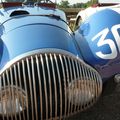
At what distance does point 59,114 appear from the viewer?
10.3 feet

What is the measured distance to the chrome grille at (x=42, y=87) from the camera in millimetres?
3008

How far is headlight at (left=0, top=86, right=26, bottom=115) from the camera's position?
300cm

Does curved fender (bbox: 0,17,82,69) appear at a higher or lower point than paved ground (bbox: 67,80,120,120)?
higher

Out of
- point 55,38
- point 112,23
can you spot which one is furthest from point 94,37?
point 55,38

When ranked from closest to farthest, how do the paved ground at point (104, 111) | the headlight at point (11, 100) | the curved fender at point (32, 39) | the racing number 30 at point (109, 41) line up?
the headlight at point (11, 100) < the curved fender at point (32, 39) < the racing number 30 at point (109, 41) < the paved ground at point (104, 111)

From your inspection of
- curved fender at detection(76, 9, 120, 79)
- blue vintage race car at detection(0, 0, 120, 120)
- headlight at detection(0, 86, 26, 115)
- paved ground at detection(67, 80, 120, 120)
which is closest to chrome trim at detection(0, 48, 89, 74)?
blue vintage race car at detection(0, 0, 120, 120)

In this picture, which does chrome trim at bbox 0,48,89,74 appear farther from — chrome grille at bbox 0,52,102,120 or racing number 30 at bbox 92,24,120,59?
racing number 30 at bbox 92,24,120,59

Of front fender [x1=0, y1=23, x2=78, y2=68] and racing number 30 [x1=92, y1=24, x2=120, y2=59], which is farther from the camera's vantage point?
racing number 30 [x1=92, y1=24, x2=120, y2=59]

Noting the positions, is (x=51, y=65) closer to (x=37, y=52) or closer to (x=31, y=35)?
(x=37, y=52)

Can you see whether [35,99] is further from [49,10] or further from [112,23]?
[49,10]

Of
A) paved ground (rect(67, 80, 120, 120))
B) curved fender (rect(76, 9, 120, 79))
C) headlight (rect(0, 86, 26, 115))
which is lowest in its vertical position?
paved ground (rect(67, 80, 120, 120))

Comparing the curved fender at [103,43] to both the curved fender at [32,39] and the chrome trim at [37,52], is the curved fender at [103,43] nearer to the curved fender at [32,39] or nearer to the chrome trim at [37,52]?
the curved fender at [32,39]

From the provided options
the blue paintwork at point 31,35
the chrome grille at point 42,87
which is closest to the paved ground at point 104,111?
the blue paintwork at point 31,35

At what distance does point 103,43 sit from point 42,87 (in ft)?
2.71
